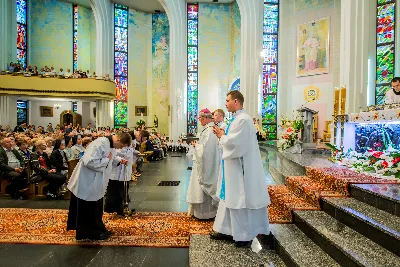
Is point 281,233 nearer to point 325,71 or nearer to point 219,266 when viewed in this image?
point 219,266

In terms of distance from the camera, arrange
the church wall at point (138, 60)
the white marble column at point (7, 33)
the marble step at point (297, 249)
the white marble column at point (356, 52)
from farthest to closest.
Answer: the church wall at point (138, 60) → the white marble column at point (7, 33) → the white marble column at point (356, 52) → the marble step at point (297, 249)

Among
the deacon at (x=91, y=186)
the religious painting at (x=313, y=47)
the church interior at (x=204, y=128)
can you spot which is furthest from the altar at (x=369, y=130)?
the religious painting at (x=313, y=47)

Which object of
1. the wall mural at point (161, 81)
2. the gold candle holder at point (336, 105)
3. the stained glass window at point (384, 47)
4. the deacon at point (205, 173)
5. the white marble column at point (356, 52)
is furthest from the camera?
the wall mural at point (161, 81)

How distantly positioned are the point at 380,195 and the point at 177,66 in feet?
60.2

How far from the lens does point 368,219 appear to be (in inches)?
124

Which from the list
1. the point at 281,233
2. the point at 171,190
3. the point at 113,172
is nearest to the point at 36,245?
the point at 113,172

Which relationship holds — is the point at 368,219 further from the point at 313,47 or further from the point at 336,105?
the point at 313,47

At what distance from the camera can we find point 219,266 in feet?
10.2

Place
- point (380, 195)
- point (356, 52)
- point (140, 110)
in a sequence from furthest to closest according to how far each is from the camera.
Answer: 1. point (140, 110)
2. point (356, 52)
3. point (380, 195)

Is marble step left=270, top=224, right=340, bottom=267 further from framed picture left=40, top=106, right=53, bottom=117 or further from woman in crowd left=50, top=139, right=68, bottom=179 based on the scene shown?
framed picture left=40, top=106, right=53, bottom=117

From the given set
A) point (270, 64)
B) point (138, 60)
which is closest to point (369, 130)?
point (270, 64)

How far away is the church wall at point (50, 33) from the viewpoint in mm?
21922

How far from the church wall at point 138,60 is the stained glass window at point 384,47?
15.3 meters

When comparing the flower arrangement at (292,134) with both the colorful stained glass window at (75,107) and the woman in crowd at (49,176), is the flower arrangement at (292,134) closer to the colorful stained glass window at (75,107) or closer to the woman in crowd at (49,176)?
the woman in crowd at (49,176)
